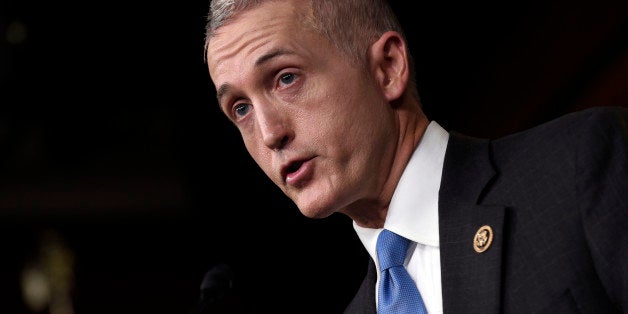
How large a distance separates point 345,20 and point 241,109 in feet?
0.88

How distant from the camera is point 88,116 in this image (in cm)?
452

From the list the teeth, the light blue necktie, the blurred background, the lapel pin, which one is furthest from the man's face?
the blurred background

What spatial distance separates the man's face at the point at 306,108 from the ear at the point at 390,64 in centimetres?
3

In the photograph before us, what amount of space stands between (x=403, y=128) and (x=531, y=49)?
5.37 feet

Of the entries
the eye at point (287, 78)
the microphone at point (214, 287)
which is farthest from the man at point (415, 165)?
the microphone at point (214, 287)

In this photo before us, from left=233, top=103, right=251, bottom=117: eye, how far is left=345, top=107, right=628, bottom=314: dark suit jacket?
41 cm

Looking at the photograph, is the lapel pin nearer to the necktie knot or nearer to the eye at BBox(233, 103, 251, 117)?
the necktie knot

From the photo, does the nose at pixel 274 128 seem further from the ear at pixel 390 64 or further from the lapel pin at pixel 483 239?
the lapel pin at pixel 483 239

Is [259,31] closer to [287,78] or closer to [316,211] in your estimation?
[287,78]

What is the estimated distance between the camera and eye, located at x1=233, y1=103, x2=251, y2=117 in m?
1.79

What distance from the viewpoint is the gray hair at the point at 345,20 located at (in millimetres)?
1751

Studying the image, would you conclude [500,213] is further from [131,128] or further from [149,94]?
[131,128]

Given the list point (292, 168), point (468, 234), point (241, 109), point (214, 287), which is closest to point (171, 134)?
point (214, 287)

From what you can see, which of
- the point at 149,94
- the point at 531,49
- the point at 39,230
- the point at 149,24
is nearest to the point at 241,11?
the point at 531,49
